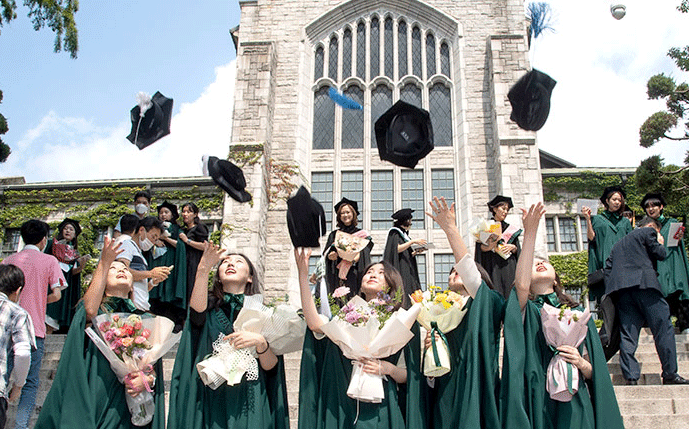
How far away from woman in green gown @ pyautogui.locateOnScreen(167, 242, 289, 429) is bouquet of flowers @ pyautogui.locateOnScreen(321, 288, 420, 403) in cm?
56

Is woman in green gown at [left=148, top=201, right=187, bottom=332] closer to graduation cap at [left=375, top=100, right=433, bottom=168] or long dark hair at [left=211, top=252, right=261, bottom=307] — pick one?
graduation cap at [left=375, top=100, right=433, bottom=168]

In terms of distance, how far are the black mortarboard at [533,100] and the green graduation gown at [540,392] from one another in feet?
12.9

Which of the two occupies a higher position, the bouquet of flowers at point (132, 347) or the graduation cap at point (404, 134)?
the graduation cap at point (404, 134)

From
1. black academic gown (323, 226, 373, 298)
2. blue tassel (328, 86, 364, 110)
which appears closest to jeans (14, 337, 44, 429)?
black academic gown (323, 226, 373, 298)

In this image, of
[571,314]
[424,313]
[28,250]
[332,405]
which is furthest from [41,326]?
[571,314]

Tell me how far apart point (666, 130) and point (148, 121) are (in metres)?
9.20

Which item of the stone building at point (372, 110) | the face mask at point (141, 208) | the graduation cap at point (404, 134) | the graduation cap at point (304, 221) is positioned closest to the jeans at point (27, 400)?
the graduation cap at point (304, 221)

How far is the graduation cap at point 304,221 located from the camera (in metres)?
5.18

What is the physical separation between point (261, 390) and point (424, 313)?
1.24 meters

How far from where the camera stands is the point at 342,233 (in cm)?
700

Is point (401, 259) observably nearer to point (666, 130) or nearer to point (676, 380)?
point (676, 380)

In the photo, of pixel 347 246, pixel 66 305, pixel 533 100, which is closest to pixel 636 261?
pixel 533 100

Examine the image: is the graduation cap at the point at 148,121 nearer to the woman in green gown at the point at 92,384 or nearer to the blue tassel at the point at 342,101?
the blue tassel at the point at 342,101

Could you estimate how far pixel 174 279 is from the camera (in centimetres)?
866
